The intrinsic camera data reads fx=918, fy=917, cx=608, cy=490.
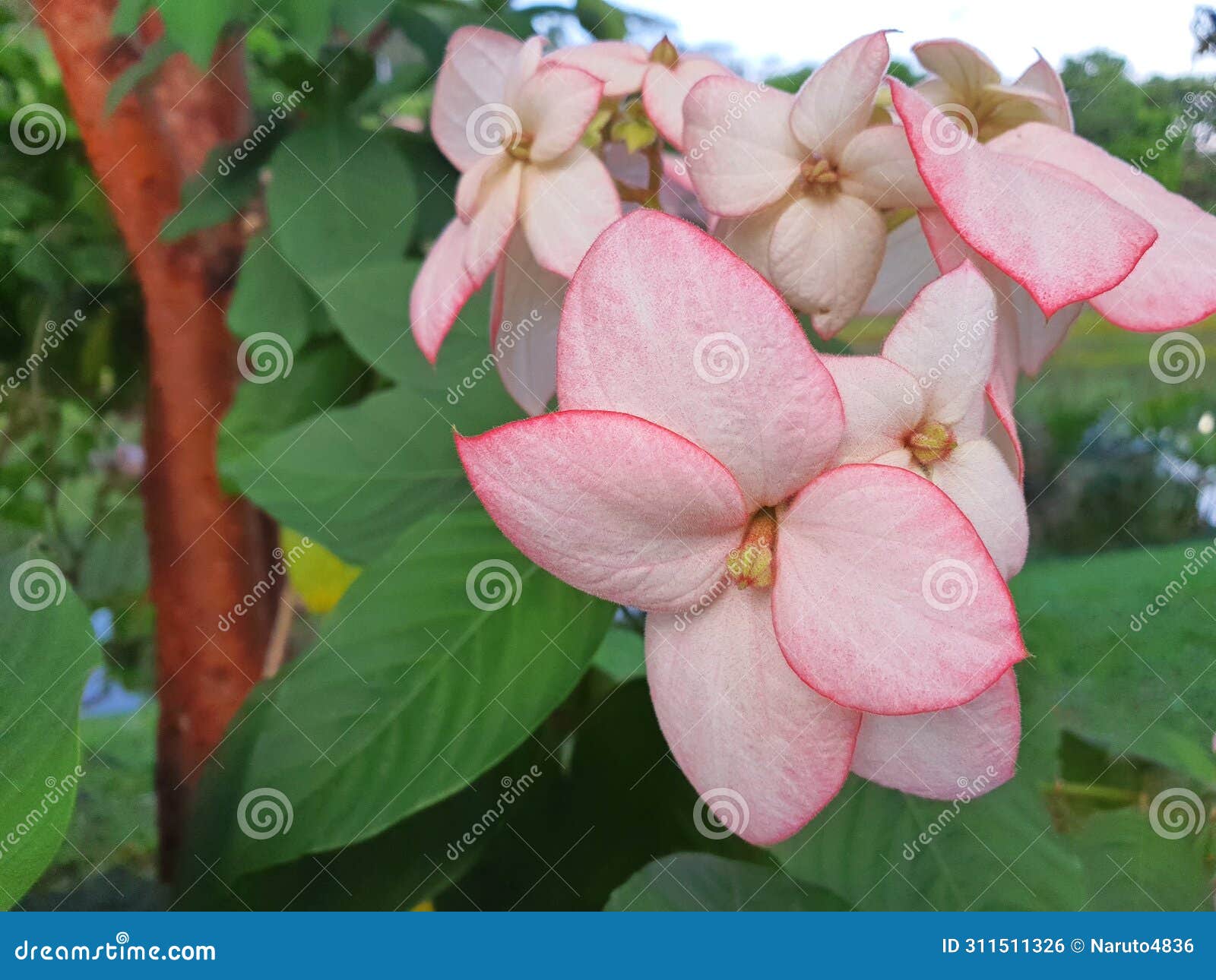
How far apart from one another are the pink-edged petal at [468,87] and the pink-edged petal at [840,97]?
0.12 meters

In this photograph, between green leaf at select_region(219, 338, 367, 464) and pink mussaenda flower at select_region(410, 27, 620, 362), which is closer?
pink mussaenda flower at select_region(410, 27, 620, 362)

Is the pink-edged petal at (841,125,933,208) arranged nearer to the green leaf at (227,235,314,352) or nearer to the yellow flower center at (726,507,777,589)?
the yellow flower center at (726,507,777,589)

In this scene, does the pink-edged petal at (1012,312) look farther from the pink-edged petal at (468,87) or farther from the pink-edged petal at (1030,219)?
the pink-edged petal at (468,87)

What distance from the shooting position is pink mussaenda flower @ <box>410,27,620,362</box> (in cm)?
26

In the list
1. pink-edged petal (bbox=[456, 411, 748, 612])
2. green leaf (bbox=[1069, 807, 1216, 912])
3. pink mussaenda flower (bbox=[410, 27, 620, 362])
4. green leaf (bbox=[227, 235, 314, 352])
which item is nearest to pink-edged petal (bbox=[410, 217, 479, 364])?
pink mussaenda flower (bbox=[410, 27, 620, 362])

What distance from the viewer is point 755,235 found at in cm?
25

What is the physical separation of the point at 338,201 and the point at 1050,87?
0.32 metres

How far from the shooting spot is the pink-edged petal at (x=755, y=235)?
24cm

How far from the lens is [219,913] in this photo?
35 cm

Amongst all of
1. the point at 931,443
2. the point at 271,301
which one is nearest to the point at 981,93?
the point at 931,443

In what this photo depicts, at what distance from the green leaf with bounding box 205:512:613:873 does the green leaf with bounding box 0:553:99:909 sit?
7cm

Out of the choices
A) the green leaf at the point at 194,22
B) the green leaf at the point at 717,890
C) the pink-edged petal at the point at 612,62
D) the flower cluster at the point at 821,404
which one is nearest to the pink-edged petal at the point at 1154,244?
the flower cluster at the point at 821,404

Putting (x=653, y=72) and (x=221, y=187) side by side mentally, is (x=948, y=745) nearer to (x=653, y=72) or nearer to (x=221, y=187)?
(x=653, y=72)

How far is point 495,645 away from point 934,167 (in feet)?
0.65
